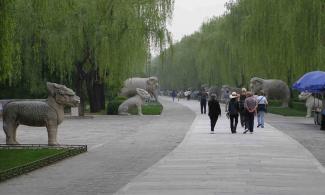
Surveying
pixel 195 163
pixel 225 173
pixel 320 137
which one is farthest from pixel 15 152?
pixel 320 137

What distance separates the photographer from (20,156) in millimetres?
14781

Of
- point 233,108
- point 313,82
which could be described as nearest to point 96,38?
point 313,82

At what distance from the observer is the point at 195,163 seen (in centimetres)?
1341

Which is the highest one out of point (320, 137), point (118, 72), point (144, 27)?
point (144, 27)

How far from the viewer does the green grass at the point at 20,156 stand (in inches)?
525

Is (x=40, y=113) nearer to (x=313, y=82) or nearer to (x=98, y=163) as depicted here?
(x=98, y=163)

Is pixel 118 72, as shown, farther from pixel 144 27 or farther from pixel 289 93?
pixel 289 93

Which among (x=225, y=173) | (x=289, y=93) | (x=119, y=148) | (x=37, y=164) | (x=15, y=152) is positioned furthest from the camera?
(x=289, y=93)

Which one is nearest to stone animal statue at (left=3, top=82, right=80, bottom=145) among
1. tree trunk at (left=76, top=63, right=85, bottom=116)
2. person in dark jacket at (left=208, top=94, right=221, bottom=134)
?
person in dark jacket at (left=208, top=94, right=221, bottom=134)

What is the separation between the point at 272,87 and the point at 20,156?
121ft

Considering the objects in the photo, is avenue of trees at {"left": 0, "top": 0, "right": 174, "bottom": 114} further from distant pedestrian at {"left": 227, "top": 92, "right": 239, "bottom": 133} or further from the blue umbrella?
distant pedestrian at {"left": 227, "top": 92, "right": 239, "bottom": 133}

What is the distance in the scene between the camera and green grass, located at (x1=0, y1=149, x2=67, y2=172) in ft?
43.7

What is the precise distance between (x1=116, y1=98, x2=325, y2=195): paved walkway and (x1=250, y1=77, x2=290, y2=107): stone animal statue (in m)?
30.1

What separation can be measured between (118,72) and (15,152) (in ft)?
67.8
